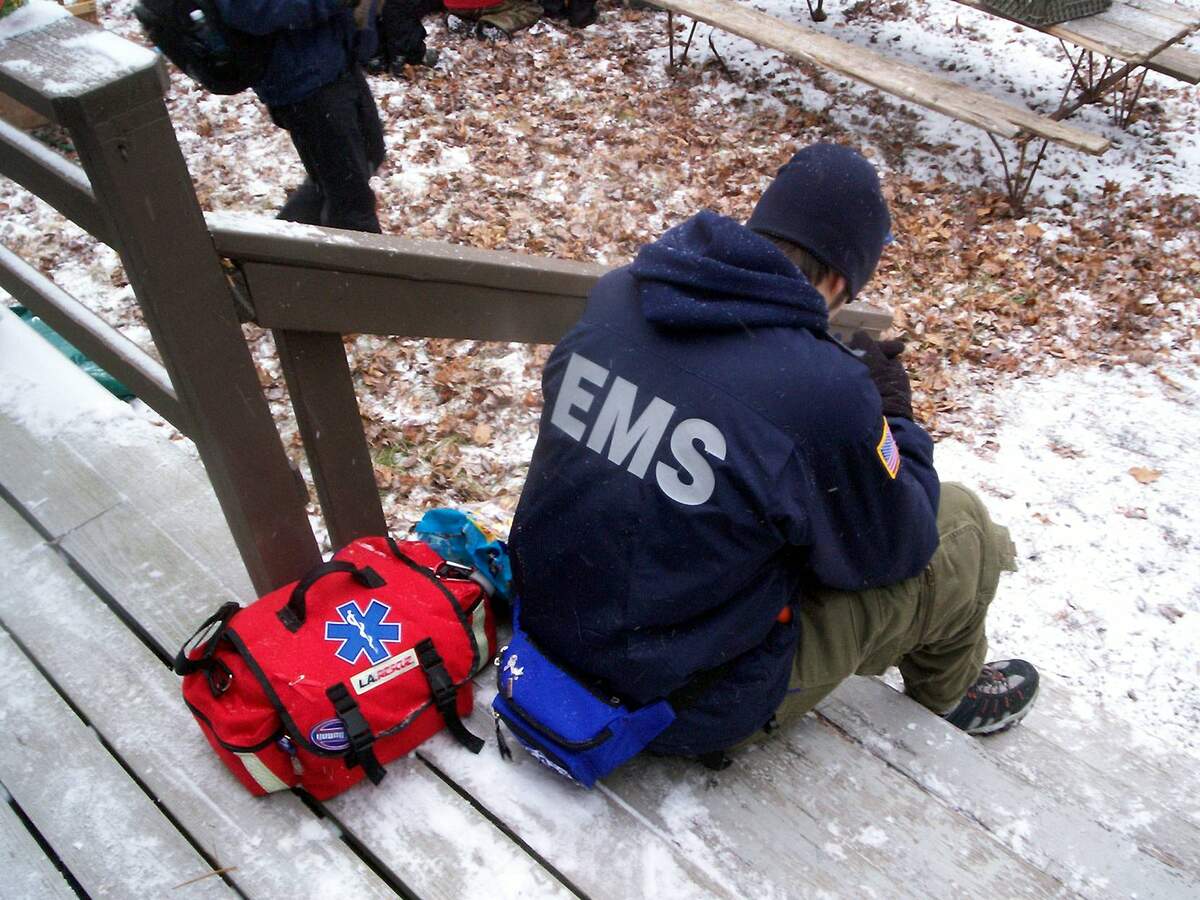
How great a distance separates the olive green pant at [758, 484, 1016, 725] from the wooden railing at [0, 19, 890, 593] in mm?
957

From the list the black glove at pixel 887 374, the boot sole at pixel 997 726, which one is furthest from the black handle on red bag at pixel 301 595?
the boot sole at pixel 997 726

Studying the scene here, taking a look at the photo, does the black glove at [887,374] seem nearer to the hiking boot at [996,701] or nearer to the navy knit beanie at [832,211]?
the navy knit beanie at [832,211]

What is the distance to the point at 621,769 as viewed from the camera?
7.16 feet

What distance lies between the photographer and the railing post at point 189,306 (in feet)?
4.91

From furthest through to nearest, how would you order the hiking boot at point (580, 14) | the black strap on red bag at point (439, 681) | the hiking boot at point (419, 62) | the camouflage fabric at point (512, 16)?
the hiking boot at point (580, 14) < the camouflage fabric at point (512, 16) < the hiking boot at point (419, 62) < the black strap on red bag at point (439, 681)

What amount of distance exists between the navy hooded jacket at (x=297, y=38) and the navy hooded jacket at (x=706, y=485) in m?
2.67

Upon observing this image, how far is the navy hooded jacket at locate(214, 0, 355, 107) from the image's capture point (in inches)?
148

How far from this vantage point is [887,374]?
Result: 2.24m

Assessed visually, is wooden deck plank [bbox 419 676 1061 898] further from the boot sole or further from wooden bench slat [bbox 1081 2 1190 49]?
Answer: wooden bench slat [bbox 1081 2 1190 49]

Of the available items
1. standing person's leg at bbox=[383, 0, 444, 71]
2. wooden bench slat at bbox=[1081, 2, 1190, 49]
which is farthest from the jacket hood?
standing person's leg at bbox=[383, 0, 444, 71]

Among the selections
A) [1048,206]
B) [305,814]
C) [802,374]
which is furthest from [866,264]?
[1048,206]

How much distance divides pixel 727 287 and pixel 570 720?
0.93 meters

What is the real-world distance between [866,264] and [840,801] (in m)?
1.20

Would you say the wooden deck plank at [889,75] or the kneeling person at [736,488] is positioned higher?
the kneeling person at [736,488]
